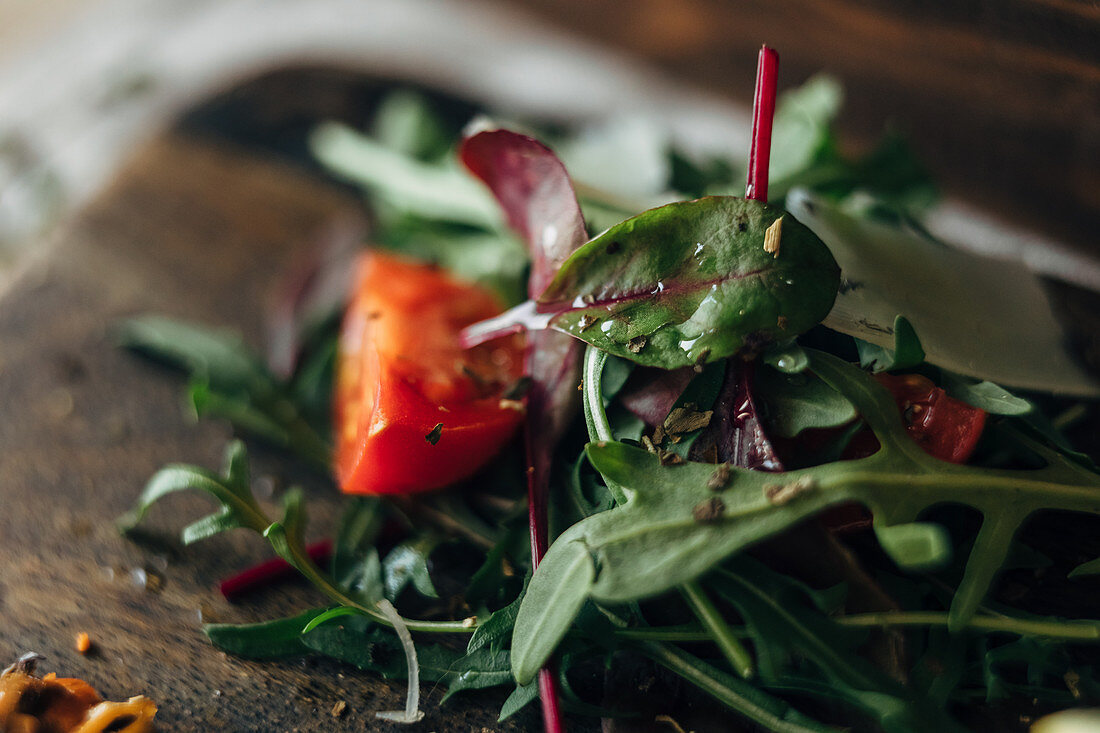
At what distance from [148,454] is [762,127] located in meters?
1.01

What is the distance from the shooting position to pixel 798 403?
32.1 inches

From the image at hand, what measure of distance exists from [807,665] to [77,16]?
273cm

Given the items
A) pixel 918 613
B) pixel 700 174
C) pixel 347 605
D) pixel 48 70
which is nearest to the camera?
pixel 918 613

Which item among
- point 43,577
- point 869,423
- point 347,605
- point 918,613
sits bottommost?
point 43,577

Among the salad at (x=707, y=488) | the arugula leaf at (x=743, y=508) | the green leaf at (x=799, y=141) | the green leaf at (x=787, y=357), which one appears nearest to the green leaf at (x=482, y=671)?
the salad at (x=707, y=488)

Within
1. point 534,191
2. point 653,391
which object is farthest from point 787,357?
point 534,191

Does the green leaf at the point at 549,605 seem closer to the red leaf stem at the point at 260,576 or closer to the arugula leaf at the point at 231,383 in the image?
the red leaf stem at the point at 260,576

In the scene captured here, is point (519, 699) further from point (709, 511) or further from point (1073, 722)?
point (1073, 722)

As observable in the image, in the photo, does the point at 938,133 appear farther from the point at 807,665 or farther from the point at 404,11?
the point at 404,11

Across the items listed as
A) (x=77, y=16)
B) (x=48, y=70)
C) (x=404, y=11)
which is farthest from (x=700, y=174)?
A: (x=77, y=16)

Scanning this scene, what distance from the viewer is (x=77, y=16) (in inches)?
94.7

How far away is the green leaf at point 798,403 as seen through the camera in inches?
31.1

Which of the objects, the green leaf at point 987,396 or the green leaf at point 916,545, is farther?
the green leaf at point 987,396

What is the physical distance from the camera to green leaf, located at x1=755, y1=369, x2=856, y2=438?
2.60 feet
